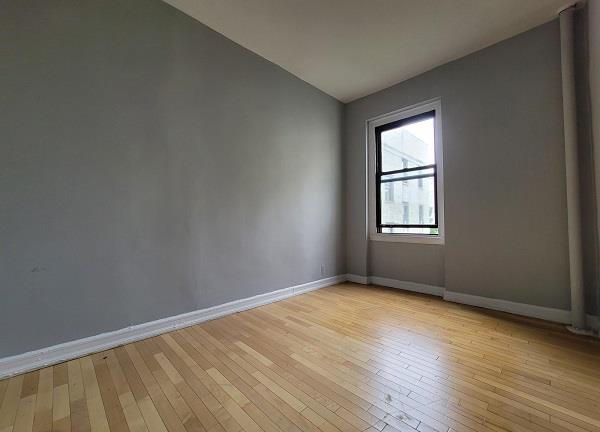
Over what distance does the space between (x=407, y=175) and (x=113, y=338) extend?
12.9 ft

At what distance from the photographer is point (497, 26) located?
2.73 metres

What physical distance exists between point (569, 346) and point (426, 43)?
10.7 feet

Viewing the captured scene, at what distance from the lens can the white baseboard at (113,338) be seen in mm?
1786

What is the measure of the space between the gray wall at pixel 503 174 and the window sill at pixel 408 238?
0.10 meters

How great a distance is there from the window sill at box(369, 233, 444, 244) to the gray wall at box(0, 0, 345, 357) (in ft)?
5.02

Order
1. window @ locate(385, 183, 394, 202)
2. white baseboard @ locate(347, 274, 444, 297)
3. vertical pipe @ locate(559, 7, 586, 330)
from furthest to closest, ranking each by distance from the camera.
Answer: window @ locate(385, 183, 394, 202)
white baseboard @ locate(347, 274, 444, 297)
vertical pipe @ locate(559, 7, 586, 330)

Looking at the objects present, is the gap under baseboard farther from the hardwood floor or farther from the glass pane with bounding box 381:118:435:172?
the glass pane with bounding box 381:118:435:172

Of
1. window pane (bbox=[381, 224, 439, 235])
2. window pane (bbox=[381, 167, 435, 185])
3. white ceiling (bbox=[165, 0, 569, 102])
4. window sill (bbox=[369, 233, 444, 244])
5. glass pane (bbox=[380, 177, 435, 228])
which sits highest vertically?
white ceiling (bbox=[165, 0, 569, 102])

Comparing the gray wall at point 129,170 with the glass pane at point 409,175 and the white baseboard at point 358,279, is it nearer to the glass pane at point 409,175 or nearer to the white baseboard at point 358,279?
the white baseboard at point 358,279

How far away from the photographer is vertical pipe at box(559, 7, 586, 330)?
2.41 m

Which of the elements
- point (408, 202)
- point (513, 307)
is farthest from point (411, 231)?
point (513, 307)

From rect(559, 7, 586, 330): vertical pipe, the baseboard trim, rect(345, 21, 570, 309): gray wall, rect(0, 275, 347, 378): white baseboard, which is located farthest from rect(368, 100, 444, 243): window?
rect(0, 275, 347, 378): white baseboard

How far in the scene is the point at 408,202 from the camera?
12.8 feet

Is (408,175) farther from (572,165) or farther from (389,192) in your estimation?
(572,165)
